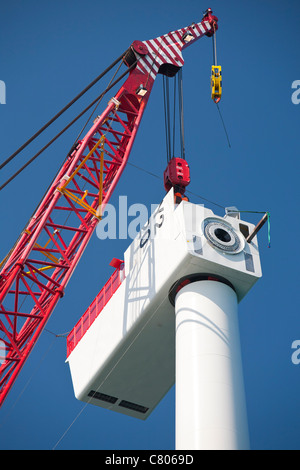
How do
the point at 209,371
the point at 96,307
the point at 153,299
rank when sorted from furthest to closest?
the point at 96,307 < the point at 153,299 < the point at 209,371

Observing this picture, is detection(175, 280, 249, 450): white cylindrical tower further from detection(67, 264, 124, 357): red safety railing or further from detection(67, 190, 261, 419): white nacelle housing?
detection(67, 264, 124, 357): red safety railing

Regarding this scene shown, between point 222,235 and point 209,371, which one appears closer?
point 209,371

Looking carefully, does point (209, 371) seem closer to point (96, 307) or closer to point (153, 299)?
point (153, 299)

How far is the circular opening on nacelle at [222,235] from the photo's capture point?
4981cm

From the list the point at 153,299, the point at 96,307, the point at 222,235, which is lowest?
the point at 153,299

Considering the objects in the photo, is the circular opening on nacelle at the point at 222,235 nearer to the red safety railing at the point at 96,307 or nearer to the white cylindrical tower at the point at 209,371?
the white cylindrical tower at the point at 209,371

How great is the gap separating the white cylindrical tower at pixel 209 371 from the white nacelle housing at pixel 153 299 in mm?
1492

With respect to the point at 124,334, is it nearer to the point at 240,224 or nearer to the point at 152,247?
the point at 152,247

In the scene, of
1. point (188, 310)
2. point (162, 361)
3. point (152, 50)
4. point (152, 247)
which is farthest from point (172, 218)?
point (152, 50)

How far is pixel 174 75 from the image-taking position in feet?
213

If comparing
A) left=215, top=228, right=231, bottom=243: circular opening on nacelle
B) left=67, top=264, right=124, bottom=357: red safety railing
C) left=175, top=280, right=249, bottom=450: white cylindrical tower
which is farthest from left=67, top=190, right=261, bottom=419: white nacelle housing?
left=175, top=280, right=249, bottom=450: white cylindrical tower

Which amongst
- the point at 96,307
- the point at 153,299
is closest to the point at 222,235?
the point at 153,299

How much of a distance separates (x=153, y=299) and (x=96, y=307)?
1090 centimetres

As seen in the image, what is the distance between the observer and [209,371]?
44031mm
